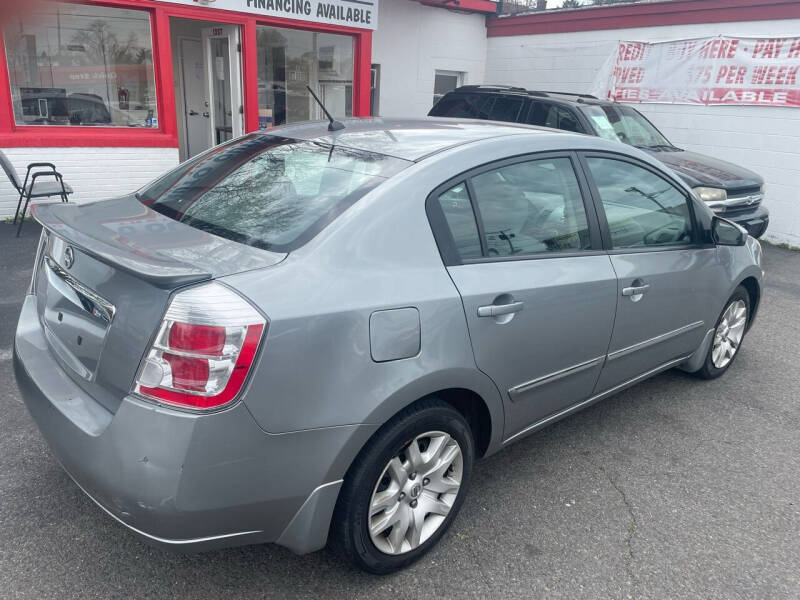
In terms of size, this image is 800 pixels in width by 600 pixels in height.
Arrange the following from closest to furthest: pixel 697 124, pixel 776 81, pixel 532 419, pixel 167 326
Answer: pixel 167 326 < pixel 532 419 < pixel 776 81 < pixel 697 124

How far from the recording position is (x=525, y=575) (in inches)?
97.0

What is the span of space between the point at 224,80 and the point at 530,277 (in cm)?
786

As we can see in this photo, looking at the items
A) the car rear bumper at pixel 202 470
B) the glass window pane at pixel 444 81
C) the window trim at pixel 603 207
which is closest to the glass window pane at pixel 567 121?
the window trim at pixel 603 207

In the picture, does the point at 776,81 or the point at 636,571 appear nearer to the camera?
the point at 636,571

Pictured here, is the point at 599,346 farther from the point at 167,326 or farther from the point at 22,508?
the point at 22,508

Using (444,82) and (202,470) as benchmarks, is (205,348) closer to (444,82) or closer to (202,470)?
(202,470)

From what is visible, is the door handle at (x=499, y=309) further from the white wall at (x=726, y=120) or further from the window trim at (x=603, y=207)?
the white wall at (x=726, y=120)

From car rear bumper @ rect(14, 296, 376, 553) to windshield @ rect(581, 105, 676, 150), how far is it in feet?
20.7

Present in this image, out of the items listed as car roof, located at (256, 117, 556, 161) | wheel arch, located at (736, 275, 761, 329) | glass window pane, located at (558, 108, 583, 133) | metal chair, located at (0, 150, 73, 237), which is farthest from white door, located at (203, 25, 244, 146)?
wheel arch, located at (736, 275, 761, 329)

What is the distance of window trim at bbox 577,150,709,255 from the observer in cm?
304

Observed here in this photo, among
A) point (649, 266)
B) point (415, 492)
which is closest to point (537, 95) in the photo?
point (649, 266)

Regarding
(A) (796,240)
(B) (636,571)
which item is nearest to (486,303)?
(B) (636,571)

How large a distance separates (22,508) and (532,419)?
7.17 ft

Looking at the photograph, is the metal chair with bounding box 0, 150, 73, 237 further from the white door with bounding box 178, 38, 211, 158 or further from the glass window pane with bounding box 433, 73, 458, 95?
the glass window pane with bounding box 433, 73, 458, 95
